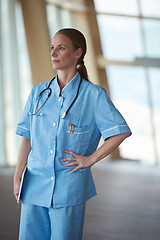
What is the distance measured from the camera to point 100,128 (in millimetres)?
1431

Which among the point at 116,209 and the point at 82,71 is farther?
the point at 116,209

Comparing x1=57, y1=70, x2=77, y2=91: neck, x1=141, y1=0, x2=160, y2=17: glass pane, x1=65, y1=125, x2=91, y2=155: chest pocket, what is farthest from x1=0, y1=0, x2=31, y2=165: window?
x1=65, y1=125, x2=91, y2=155: chest pocket

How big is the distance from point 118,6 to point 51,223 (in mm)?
7173

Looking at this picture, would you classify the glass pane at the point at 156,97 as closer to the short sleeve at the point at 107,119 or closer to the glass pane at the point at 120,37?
the glass pane at the point at 120,37

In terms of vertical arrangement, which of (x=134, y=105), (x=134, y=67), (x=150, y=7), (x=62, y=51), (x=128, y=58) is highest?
(x=150, y=7)

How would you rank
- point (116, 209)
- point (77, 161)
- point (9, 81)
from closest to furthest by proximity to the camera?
point (77, 161)
point (116, 209)
point (9, 81)

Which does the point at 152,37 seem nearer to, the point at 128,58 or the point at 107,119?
the point at 128,58

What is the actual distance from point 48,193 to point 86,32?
275 inches

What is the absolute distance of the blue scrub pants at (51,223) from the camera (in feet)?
4.58

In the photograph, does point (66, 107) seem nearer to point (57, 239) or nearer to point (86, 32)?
point (57, 239)

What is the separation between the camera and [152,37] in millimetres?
8047

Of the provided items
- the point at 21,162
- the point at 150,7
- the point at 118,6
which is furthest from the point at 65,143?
the point at 150,7

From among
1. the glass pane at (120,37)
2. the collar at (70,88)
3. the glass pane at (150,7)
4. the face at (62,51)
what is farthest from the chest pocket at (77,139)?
the glass pane at (150,7)

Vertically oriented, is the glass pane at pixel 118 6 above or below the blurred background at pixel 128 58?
above
